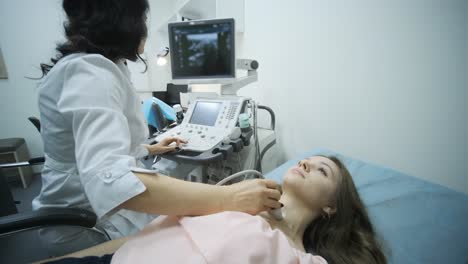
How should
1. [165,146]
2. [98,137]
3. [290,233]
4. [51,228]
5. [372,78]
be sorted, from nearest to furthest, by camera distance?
[98,137]
[51,228]
[290,233]
[165,146]
[372,78]

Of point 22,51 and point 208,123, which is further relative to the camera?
point 22,51

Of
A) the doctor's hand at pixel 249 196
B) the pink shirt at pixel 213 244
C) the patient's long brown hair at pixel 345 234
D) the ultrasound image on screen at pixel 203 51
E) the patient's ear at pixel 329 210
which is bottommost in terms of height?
the patient's long brown hair at pixel 345 234

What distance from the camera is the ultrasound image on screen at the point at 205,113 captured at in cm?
153

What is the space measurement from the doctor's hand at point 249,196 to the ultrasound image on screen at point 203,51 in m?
0.92

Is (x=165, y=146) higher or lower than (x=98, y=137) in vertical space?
lower

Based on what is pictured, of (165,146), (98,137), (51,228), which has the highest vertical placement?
(98,137)

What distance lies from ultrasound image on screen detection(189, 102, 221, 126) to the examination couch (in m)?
0.93

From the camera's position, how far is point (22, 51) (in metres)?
2.73

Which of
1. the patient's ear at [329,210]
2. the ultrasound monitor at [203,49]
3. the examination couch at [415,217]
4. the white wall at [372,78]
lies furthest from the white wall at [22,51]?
the examination couch at [415,217]

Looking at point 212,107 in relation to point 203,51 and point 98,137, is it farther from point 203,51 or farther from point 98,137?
point 98,137

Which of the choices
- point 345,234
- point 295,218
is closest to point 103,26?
point 295,218

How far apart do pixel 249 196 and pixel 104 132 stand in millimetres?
434

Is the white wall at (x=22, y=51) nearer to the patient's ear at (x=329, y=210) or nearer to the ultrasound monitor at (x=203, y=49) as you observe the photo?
the ultrasound monitor at (x=203, y=49)

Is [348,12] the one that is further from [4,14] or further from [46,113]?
[4,14]
